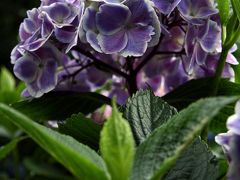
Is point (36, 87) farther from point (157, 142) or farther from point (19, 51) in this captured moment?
point (157, 142)

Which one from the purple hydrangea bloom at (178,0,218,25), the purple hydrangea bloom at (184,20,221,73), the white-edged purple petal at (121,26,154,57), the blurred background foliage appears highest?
the purple hydrangea bloom at (178,0,218,25)

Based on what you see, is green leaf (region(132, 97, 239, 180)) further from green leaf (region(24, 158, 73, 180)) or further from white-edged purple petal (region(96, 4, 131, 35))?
green leaf (region(24, 158, 73, 180))

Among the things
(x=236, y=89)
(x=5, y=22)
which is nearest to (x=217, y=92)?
(x=236, y=89)

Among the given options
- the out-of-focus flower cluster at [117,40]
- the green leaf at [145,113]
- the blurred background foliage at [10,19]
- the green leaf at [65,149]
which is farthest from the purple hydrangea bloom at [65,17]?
the blurred background foliage at [10,19]

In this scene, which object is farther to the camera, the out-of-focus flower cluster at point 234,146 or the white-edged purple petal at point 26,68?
the white-edged purple petal at point 26,68

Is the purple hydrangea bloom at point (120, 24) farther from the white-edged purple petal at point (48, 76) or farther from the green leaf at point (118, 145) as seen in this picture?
the green leaf at point (118, 145)

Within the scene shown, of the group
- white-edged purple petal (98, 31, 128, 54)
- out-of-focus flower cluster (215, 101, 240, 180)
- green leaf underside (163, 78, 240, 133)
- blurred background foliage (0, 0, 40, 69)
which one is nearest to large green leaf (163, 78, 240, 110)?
green leaf underside (163, 78, 240, 133)
